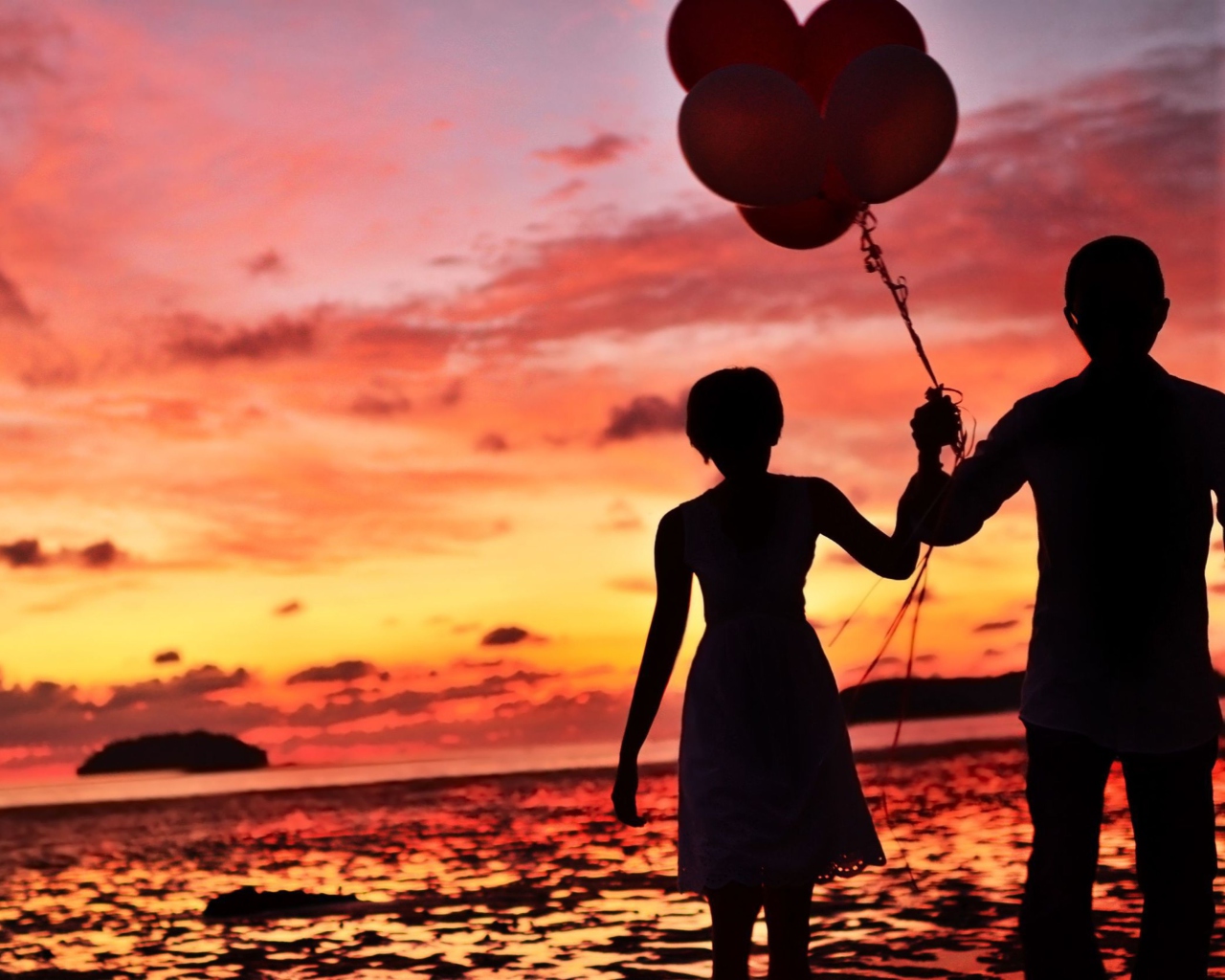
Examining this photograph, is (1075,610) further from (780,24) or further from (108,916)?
(108,916)

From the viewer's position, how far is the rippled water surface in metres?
8.25

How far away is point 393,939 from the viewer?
9.60 metres

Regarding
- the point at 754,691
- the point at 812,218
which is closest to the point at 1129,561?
the point at 754,691

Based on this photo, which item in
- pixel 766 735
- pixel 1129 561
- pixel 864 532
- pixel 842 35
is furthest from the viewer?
pixel 842 35

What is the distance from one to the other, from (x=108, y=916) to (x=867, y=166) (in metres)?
10.9

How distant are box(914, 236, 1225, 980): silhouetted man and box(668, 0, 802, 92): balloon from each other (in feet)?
6.96

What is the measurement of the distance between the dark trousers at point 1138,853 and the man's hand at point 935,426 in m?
0.94

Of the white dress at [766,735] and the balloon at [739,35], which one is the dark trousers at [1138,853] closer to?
the white dress at [766,735]

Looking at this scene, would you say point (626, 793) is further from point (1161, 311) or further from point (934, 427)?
point (1161, 311)

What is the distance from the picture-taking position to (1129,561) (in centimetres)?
345

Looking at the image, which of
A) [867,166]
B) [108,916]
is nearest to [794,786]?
[867,166]

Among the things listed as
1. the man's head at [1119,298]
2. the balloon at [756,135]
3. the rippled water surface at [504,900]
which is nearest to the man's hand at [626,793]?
the rippled water surface at [504,900]

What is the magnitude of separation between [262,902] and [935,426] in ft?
31.4

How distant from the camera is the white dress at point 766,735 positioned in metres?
3.90
